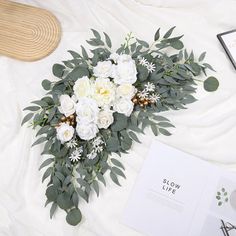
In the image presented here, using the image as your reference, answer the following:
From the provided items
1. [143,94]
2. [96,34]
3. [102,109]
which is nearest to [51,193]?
[102,109]

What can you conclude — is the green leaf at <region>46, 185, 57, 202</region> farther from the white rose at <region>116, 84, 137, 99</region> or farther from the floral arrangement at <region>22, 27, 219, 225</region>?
the white rose at <region>116, 84, 137, 99</region>

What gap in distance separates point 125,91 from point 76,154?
0.21 metres

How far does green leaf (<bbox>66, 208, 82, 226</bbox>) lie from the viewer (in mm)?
848

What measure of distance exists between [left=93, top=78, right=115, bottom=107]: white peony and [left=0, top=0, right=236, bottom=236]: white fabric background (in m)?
0.15

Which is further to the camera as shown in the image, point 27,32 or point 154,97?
point 27,32

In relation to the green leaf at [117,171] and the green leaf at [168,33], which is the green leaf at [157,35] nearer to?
the green leaf at [168,33]

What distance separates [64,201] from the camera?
854mm

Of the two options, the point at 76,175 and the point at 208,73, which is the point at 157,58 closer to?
the point at 208,73

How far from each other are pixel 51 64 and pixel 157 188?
0.48m

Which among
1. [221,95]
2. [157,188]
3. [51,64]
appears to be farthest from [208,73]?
[51,64]

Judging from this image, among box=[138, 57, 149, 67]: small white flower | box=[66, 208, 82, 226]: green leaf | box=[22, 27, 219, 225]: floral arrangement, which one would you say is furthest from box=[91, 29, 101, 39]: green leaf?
box=[66, 208, 82, 226]: green leaf

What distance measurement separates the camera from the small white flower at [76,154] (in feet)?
2.88

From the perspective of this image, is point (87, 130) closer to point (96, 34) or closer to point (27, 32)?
point (96, 34)

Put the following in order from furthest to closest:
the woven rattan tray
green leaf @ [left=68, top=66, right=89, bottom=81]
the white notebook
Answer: the woven rattan tray
green leaf @ [left=68, top=66, right=89, bottom=81]
the white notebook
